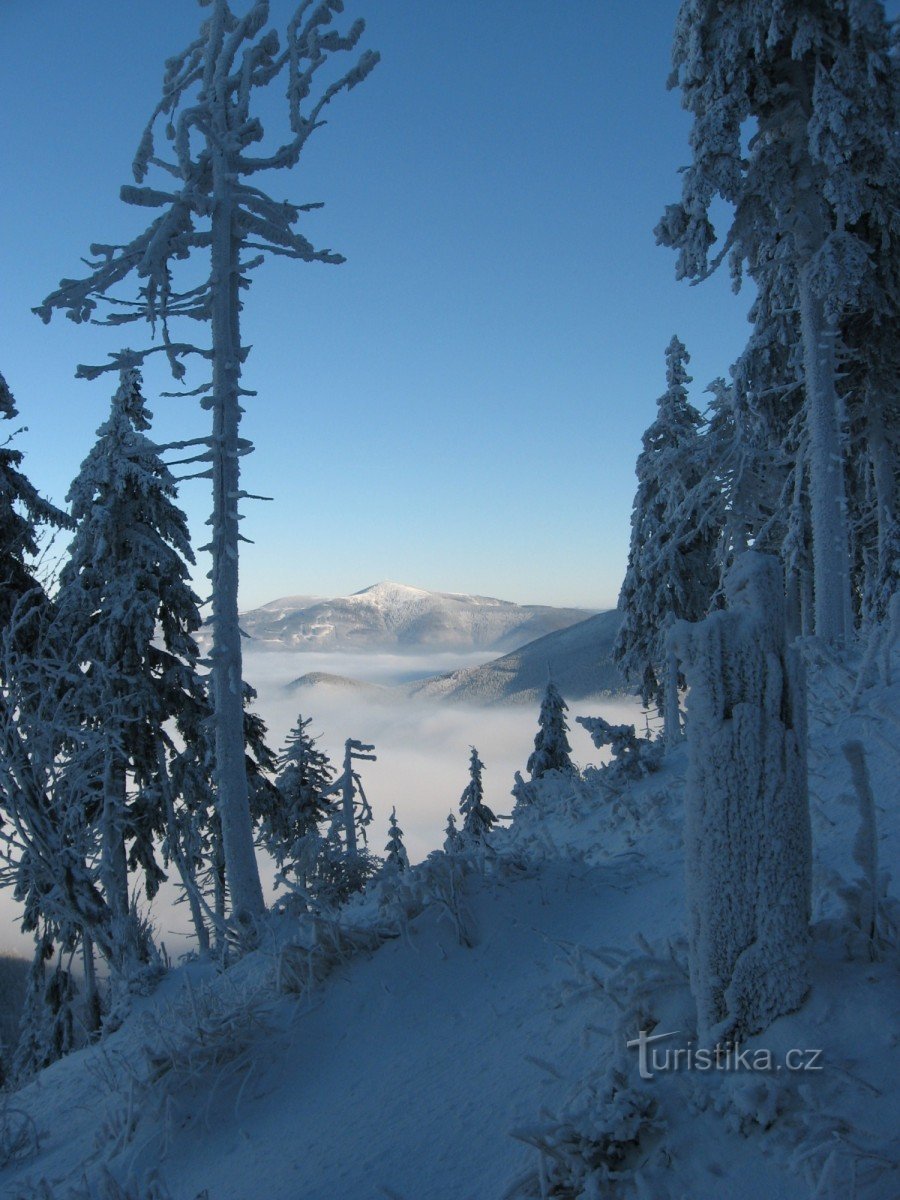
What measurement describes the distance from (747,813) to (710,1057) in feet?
3.69

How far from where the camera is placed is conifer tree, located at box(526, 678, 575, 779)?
980 inches

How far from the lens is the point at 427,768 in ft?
301

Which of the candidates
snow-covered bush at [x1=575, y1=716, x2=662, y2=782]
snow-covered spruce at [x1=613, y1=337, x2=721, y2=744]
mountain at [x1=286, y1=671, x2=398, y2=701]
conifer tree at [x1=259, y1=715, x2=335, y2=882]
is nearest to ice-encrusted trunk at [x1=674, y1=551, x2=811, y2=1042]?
snow-covered bush at [x1=575, y1=716, x2=662, y2=782]

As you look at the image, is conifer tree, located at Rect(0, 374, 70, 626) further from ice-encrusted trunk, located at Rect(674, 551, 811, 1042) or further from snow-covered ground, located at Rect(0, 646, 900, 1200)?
ice-encrusted trunk, located at Rect(674, 551, 811, 1042)

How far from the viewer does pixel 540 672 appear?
100 m

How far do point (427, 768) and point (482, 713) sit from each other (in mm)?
13642

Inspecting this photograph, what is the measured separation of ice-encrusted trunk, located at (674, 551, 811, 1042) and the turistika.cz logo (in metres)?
0.08

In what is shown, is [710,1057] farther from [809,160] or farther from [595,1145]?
[809,160]

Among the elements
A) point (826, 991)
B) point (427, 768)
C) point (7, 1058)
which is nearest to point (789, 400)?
point (826, 991)

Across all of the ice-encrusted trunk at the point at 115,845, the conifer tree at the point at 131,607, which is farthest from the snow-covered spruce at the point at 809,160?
the ice-encrusted trunk at the point at 115,845

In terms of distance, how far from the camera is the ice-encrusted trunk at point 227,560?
1164 centimetres

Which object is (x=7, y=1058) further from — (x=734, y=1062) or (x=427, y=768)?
(x=427, y=768)

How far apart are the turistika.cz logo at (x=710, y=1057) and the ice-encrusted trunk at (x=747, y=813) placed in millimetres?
79

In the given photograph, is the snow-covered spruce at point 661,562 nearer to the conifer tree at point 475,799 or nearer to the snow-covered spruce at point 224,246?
the conifer tree at point 475,799
